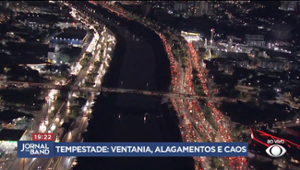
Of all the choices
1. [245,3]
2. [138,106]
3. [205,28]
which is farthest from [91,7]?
[138,106]

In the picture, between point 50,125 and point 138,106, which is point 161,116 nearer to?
point 138,106

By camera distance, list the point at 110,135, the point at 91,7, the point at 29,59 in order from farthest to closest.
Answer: the point at 91,7
the point at 29,59
the point at 110,135

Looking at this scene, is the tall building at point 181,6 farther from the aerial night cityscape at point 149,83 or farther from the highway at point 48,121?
the highway at point 48,121

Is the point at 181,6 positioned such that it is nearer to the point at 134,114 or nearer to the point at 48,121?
the point at 134,114

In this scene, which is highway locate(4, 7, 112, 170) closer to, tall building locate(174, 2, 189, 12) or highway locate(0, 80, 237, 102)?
highway locate(0, 80, 237, 102)

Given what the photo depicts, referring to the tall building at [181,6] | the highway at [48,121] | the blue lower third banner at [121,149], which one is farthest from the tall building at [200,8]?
the blue lower third banner at [121,149]

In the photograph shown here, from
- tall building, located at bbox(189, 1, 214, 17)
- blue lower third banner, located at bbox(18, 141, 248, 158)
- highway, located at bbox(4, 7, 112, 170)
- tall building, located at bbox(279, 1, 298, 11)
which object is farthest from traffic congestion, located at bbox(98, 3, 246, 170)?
tall building, located at bbox(189, 1, 214, 17)
